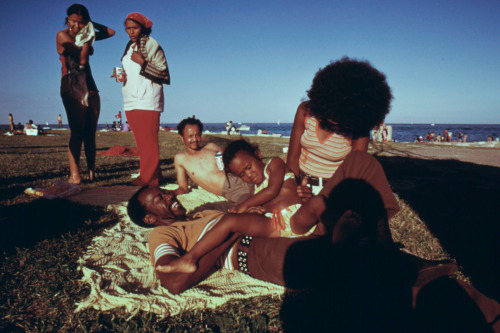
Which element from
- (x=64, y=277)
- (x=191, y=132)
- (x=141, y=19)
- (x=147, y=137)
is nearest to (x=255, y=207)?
(x=64, y=277)

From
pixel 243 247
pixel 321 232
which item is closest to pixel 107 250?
pixel 243 247

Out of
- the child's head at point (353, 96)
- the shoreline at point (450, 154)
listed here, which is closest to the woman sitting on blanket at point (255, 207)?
the child's head at point (353, 96)

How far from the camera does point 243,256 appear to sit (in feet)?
7.41

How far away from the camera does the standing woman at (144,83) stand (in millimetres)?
4395

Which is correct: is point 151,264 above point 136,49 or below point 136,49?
below

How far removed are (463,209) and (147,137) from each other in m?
4.92

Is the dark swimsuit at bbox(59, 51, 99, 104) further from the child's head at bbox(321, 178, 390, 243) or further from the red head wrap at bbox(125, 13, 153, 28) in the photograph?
the child's head at bbox(321, 178, 390, 243)

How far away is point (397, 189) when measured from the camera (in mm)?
5238

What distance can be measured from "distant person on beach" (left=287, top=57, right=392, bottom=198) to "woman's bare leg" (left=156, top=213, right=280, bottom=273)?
2.13 ft

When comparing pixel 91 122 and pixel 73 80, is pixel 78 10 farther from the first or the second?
pixel 91 122

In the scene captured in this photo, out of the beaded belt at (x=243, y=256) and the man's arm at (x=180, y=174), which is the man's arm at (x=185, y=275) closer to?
the beaded belt at (x=243, y=256)

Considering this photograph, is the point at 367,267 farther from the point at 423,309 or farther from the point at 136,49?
the point at 136,49

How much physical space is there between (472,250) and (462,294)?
1.36m

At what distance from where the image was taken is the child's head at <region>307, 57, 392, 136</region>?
252 cm
